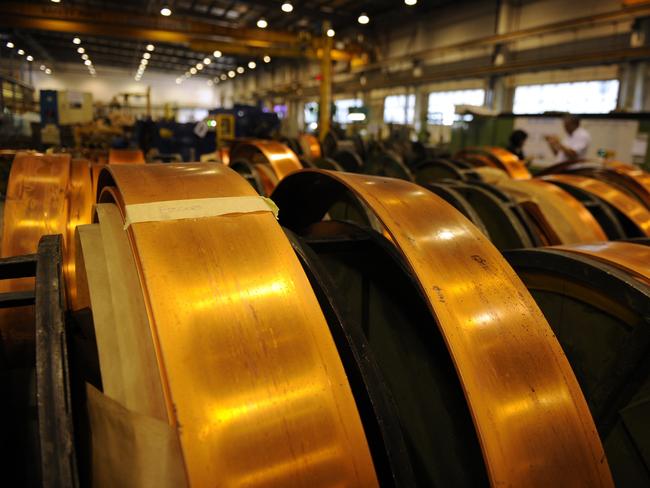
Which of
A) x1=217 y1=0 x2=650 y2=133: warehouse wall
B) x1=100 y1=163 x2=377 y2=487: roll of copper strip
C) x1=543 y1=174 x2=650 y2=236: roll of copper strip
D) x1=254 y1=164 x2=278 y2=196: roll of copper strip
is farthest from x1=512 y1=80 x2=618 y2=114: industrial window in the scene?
x1=100 y1=163 x2=377 y2=487: roll of copper strip

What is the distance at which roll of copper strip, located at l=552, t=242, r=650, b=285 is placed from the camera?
52.9 inches

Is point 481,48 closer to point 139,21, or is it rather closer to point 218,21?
point 139,21

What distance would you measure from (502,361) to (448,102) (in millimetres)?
12250

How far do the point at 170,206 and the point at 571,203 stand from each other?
8.27 ft

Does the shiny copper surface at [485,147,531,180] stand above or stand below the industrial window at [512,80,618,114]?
below

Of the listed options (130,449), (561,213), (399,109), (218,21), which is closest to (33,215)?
(130,449)

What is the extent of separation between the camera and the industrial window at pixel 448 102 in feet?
36.2

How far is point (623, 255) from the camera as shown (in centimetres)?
145

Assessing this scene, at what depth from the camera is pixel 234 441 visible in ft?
2.34

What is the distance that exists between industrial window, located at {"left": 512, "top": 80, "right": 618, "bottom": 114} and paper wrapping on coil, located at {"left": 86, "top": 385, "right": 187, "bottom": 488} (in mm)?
9040

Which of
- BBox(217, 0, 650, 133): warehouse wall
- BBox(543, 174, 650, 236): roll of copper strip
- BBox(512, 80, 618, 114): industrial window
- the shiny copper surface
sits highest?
BBox(217, 0, 650, 133): warehouse wall

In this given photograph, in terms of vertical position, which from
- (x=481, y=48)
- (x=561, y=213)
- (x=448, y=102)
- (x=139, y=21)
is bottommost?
(x=561, y=213)

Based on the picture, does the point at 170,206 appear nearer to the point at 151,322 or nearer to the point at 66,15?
the point at 151,322

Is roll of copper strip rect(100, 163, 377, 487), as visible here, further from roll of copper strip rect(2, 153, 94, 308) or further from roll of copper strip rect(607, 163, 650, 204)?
roll of copper strip rect(607, 163, 650, 204)
